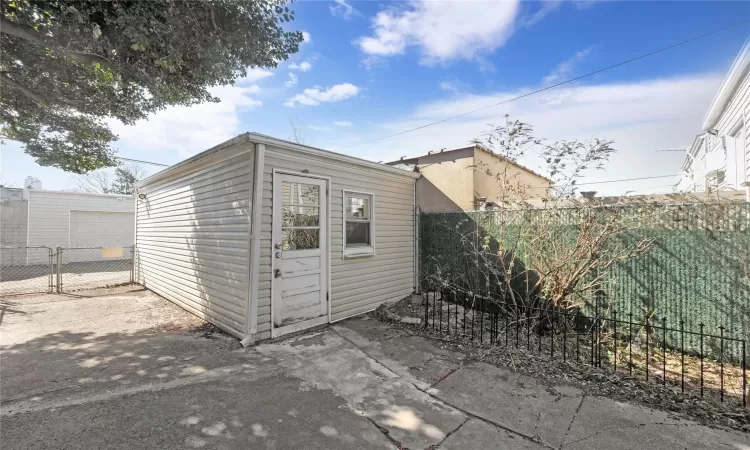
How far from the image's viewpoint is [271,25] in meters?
4.78

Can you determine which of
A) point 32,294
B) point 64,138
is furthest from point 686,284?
point 32,294

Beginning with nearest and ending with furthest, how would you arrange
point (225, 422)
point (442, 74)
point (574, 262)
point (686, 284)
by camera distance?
point (225, 422) < point (686, 284) < point (574, 262) < point (442, 74)

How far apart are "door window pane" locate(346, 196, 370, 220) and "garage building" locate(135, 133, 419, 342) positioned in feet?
0.06

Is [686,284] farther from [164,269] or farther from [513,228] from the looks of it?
[164,269]

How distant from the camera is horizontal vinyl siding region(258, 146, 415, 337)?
4309 mm

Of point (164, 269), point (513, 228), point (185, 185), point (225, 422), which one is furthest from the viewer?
Result: point (164, 269)

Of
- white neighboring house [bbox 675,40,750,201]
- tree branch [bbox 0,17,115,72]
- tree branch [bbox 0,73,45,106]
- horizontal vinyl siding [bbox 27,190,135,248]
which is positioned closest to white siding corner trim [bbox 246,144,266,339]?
tree branch [bbox 0,17,115,72]

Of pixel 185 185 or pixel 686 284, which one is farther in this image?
pixel 185 185

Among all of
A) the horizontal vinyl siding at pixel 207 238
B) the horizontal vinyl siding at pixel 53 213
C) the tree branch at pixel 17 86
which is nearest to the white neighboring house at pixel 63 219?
the horizontal vinyl siding at pixel 53 213

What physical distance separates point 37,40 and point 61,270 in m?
6.94

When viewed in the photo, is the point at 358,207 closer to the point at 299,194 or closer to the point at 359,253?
the point at 359,253

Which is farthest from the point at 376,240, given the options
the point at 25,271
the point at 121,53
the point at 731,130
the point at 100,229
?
the point at 100,229

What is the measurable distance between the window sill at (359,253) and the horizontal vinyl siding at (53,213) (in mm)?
14087

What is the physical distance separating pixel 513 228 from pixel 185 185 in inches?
251
